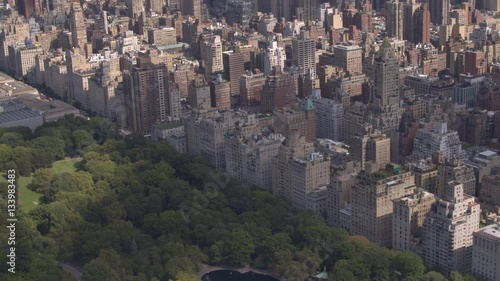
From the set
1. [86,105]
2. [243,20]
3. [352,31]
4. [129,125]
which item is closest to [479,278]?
[129,125]

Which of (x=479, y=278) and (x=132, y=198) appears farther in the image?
(x=132, y=198)

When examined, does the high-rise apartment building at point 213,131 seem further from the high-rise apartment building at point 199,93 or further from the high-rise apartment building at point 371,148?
the high-rise apartment building at point 371,148

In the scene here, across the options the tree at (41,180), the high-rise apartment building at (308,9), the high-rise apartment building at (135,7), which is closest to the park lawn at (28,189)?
the tree at (41,180)

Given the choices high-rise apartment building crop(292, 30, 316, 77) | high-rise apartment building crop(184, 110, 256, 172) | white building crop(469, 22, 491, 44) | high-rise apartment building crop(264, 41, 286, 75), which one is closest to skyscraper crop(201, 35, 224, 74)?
Answer: high-rise apartment building crop(264, 41, 286, 75)

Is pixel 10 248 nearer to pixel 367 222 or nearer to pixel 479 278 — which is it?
pixel 367 222

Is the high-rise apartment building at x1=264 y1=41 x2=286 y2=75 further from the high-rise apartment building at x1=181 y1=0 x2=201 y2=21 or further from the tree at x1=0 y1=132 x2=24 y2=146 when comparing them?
the high-rise apartment building at x1=181 y1=0 x2=201 y2=21

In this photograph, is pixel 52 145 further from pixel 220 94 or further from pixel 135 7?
pixel 135 7

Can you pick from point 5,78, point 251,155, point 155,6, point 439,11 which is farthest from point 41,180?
point 155,6
